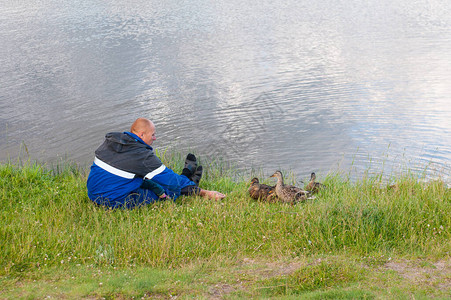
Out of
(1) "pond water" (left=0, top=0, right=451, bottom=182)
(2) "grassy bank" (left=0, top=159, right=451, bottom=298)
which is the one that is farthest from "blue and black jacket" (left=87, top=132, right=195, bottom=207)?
(1) "pond water" (left=0, top=0, right=451, bottom=182)

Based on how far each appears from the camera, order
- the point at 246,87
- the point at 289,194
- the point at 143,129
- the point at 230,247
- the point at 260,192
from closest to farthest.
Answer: the point at 230,247 < the point at 143,129 < the point at 289,194 < the point at 260,192 < the point at 246,87

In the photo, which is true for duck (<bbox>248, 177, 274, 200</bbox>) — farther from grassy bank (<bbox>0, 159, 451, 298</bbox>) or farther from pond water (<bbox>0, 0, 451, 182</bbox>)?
pond water (<bbox>0, 0, 451, 182</bbox>)

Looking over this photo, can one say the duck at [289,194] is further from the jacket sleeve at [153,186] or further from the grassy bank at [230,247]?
the jacket sleeve at [153,186]

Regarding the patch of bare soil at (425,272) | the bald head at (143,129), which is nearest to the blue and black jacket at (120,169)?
the bald head at (143,129)

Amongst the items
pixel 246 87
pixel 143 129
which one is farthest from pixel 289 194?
pixel 246 87

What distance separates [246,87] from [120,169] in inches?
428

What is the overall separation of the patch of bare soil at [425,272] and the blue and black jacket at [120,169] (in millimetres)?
3901

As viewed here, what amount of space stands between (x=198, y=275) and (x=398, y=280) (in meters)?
2.23

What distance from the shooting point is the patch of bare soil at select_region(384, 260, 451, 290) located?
5.03 metres

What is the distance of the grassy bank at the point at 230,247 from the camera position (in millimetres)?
5012

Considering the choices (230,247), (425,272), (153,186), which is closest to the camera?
(425,272)

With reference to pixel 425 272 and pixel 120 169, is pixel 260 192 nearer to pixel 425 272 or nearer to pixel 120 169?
pixel 120 169

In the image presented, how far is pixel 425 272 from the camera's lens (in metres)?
5.32

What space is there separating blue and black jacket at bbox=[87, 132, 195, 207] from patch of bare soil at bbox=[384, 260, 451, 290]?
3.90m
